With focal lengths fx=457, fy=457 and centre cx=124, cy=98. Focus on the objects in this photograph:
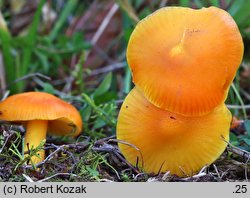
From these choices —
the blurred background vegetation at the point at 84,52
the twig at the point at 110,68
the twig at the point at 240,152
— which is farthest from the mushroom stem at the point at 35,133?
the twig at the point at 110,68

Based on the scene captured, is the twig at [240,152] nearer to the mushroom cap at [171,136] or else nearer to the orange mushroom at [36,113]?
the mushroom cap at [171,136]

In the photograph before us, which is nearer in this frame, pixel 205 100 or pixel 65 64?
pixel 205 100

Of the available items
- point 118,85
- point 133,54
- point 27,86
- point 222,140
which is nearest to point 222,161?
point 222,140

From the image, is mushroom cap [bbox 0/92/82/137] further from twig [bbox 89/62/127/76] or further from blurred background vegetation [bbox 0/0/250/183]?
twig [bbox 89/62/127/76]

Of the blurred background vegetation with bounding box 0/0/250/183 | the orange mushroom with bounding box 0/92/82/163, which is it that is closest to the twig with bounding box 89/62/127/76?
the blurred background vegetation with bounding box 0/0/250/183

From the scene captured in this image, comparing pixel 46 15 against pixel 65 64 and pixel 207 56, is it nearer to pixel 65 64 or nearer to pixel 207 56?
pixel 65 64
